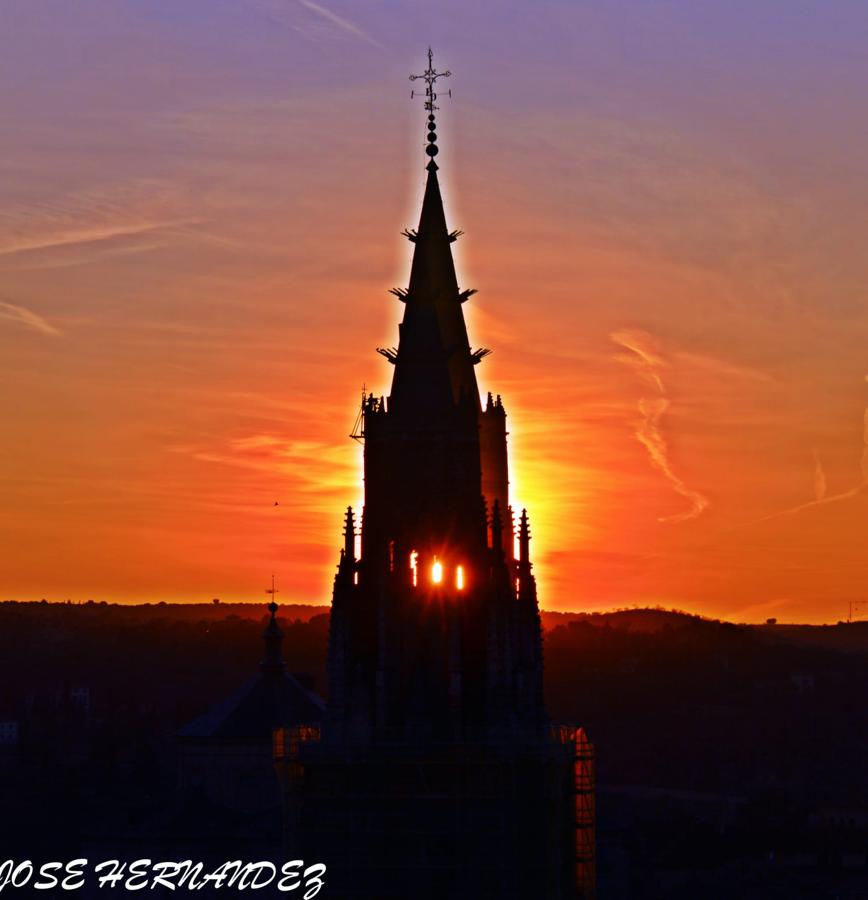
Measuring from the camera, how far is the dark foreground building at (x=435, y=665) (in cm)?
6631

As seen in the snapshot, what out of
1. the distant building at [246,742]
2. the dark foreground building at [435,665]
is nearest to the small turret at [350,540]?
the dark foreground building at [435,665]

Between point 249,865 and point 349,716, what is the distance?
2156cm

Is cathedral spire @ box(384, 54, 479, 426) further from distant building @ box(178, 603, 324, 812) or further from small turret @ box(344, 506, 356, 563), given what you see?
distant building @ box(178, 603, 324, 812)

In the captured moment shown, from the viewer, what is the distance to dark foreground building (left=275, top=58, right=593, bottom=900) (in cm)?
6631

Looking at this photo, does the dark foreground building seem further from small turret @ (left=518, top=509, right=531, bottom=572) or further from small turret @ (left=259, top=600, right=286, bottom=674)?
small turret @ (left=259, top=600, right=286, bottom=674)

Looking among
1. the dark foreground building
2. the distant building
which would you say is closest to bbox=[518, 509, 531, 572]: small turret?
the dark foreground building

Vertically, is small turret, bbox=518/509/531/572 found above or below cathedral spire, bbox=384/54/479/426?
below

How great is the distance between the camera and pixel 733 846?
18075 cm

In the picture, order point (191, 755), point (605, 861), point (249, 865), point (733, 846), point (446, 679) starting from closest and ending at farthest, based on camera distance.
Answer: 1. point (446, 679)
2. point (249, 865)
3. point (191, 755)
4. point (605, 861)
5. point (733, 846)

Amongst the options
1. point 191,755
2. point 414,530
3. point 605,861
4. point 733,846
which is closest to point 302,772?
point 414,530

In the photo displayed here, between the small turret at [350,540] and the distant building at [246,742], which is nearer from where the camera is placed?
the small turret at [350,540]

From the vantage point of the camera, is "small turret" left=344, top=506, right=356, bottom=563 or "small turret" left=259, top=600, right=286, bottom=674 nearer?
"small turret" left=344, top=506, right=356, bottom=563

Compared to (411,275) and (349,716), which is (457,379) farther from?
(349,716)

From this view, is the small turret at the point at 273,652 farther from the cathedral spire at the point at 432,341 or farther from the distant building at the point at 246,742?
the cathedral spire at the point at 432,341
